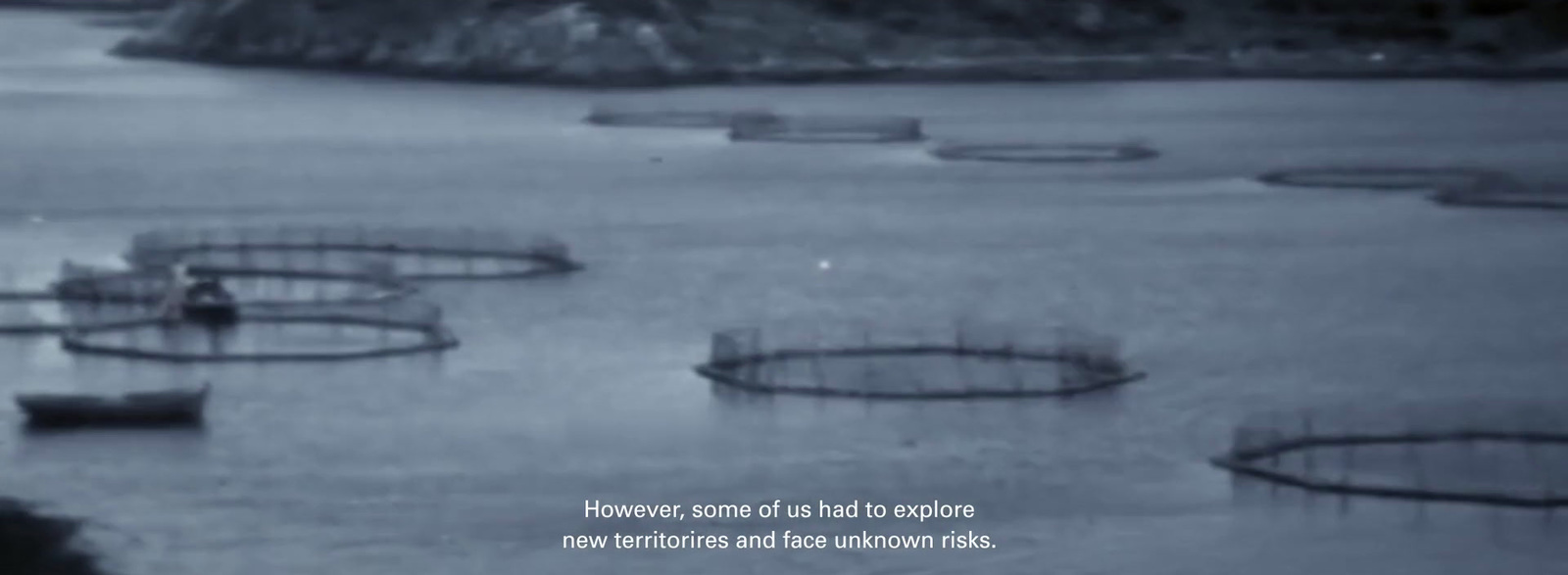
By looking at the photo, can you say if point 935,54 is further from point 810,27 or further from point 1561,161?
point 1561,161

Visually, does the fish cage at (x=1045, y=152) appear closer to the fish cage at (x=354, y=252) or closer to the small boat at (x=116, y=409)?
the fish cage at (x=354, y=252)

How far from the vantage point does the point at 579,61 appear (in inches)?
2376

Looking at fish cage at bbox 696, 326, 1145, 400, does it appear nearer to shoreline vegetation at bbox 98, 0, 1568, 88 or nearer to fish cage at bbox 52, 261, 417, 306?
fish cage at bbox 52, 261, 417, 306

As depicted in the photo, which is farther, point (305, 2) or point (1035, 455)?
point (305, 2)

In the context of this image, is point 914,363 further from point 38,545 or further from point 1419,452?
point 38,545

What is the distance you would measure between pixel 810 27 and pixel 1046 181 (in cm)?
2514

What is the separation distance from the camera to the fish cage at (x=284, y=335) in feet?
69.4

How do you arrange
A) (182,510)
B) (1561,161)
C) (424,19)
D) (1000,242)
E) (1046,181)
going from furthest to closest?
(424,19) → (1561,161) → (1046,181) → (1000,242) → (182,510)

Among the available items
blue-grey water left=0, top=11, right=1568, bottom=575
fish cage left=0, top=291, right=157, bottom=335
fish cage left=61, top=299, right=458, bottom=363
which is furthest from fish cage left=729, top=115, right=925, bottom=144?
fish cage left=61, top=299, right=458, bottom=363

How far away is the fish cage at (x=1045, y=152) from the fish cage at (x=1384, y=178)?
2.89 meters

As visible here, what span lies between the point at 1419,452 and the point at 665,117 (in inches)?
1292

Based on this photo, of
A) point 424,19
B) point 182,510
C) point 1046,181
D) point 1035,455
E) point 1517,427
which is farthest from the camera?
point 424,19

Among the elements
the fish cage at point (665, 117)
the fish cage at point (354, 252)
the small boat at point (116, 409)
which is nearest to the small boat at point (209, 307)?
the fish cage at point (354, 252)

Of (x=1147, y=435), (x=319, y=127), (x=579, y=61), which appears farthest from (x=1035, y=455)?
(x=579, y=61)
